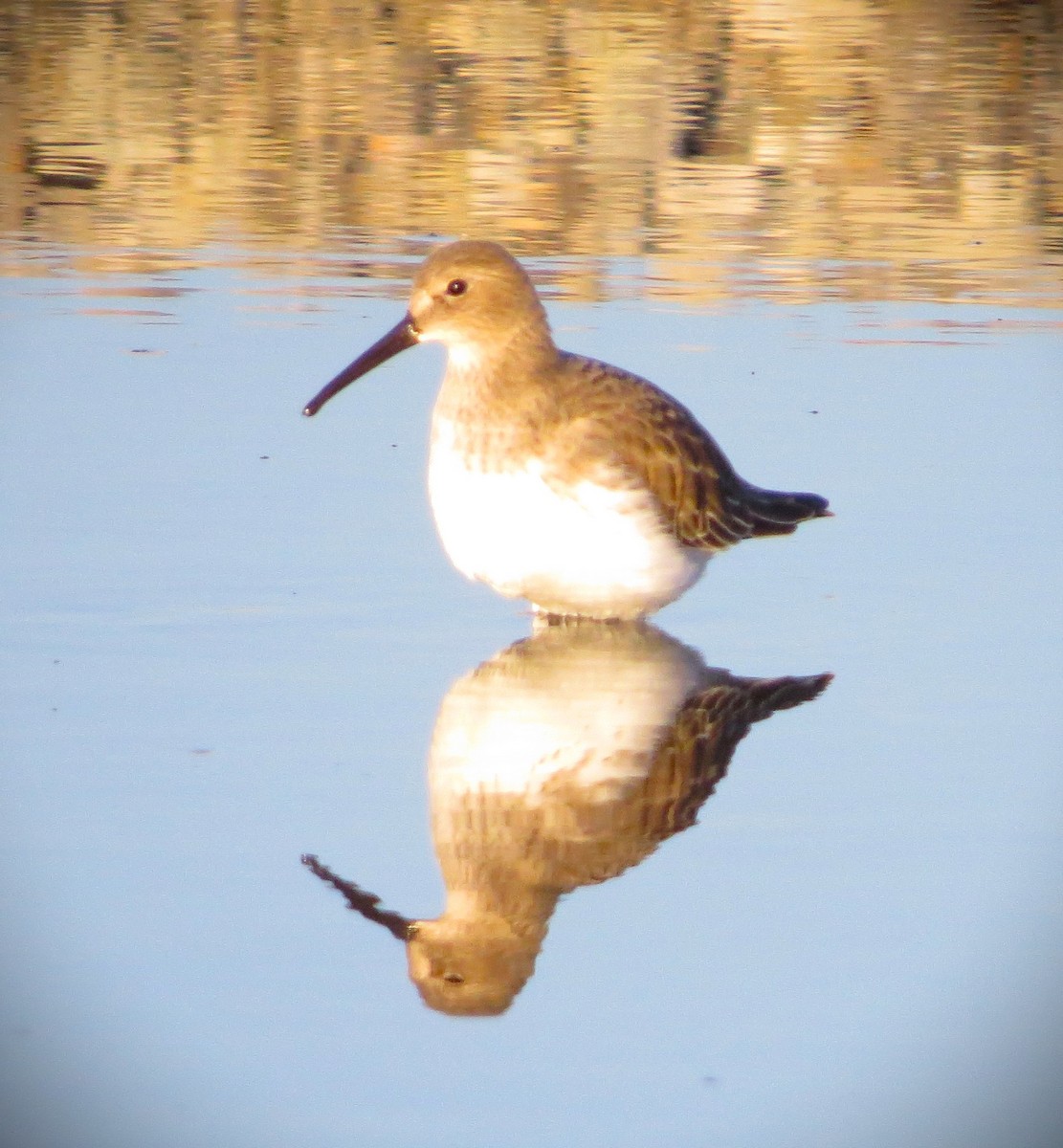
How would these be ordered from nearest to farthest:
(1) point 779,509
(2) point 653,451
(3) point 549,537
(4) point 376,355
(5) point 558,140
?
(3) point 549,537 < (2) point 653,451 < (4) point 376,355 < (1) point 779,509 < (5) point 558,140

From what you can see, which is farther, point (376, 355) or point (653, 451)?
point (376, 355)

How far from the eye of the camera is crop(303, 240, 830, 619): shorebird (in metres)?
6.74

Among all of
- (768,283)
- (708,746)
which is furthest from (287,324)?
(708,746)

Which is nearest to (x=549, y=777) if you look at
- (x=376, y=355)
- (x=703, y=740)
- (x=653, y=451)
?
(x=703, y=740)

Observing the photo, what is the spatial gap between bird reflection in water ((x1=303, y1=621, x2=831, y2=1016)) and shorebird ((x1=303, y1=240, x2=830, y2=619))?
0.87 ft

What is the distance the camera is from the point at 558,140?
15055 millimetres

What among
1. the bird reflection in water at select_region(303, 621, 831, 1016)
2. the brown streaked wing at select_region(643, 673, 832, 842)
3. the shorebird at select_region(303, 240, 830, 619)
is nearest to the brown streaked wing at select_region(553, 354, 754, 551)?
the shorebird at select_region(303, 240, 830, 619)

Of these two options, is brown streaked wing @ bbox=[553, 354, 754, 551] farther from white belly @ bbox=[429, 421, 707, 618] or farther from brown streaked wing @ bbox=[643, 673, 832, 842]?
brown streaked wing @ bbox=[643, 673, 832, 842]

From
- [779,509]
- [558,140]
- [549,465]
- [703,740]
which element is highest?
[549,465]

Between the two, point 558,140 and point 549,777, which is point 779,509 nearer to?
point 549,777

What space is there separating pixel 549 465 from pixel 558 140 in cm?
868

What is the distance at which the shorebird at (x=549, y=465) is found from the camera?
22.1 feet

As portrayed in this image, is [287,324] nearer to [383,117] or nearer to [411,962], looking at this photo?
[383,117]

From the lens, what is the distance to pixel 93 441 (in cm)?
898
